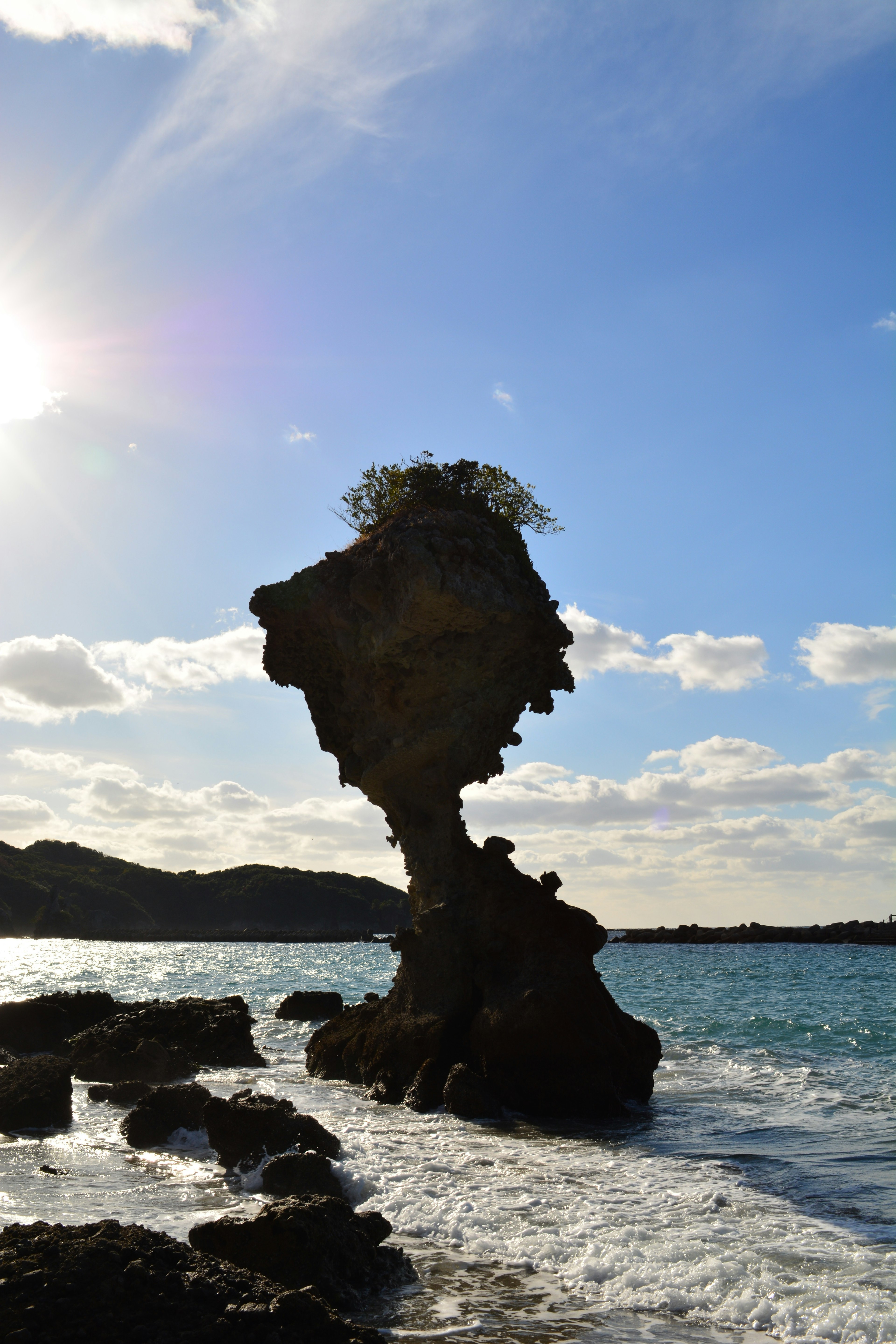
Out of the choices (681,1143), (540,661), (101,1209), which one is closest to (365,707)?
(540,661)

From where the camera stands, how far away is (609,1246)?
7.68 metres

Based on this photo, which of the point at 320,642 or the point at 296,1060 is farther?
the point at 296,1060

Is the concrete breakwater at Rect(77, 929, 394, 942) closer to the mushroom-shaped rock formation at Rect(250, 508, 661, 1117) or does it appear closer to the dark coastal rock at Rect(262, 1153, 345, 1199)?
the mushroom-shaped rock formation at Rect(250, 508, 661, 1117)

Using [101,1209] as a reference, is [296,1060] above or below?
below

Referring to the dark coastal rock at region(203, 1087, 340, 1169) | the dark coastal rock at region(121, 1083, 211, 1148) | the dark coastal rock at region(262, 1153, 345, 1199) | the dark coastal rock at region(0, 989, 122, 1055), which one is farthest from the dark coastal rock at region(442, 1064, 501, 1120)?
the dark coastal rock at region(0, 989, 122, 1055)

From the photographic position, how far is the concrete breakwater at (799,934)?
3691 inches

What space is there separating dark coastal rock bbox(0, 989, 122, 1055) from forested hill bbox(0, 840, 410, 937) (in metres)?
122

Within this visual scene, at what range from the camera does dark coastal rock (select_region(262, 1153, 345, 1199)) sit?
912 cm

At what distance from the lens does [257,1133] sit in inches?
404

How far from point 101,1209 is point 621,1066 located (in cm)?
909

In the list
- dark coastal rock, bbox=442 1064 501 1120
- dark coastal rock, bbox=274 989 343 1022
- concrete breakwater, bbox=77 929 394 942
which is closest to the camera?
dark coastal rock, bbox=442 1064 501 1120

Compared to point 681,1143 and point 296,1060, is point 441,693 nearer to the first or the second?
point 681,1143

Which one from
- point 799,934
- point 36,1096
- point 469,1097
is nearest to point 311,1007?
point 469,1097

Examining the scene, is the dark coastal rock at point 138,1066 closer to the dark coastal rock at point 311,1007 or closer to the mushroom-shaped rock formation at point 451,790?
the mushroom-shaped rock formation at point 451,790
